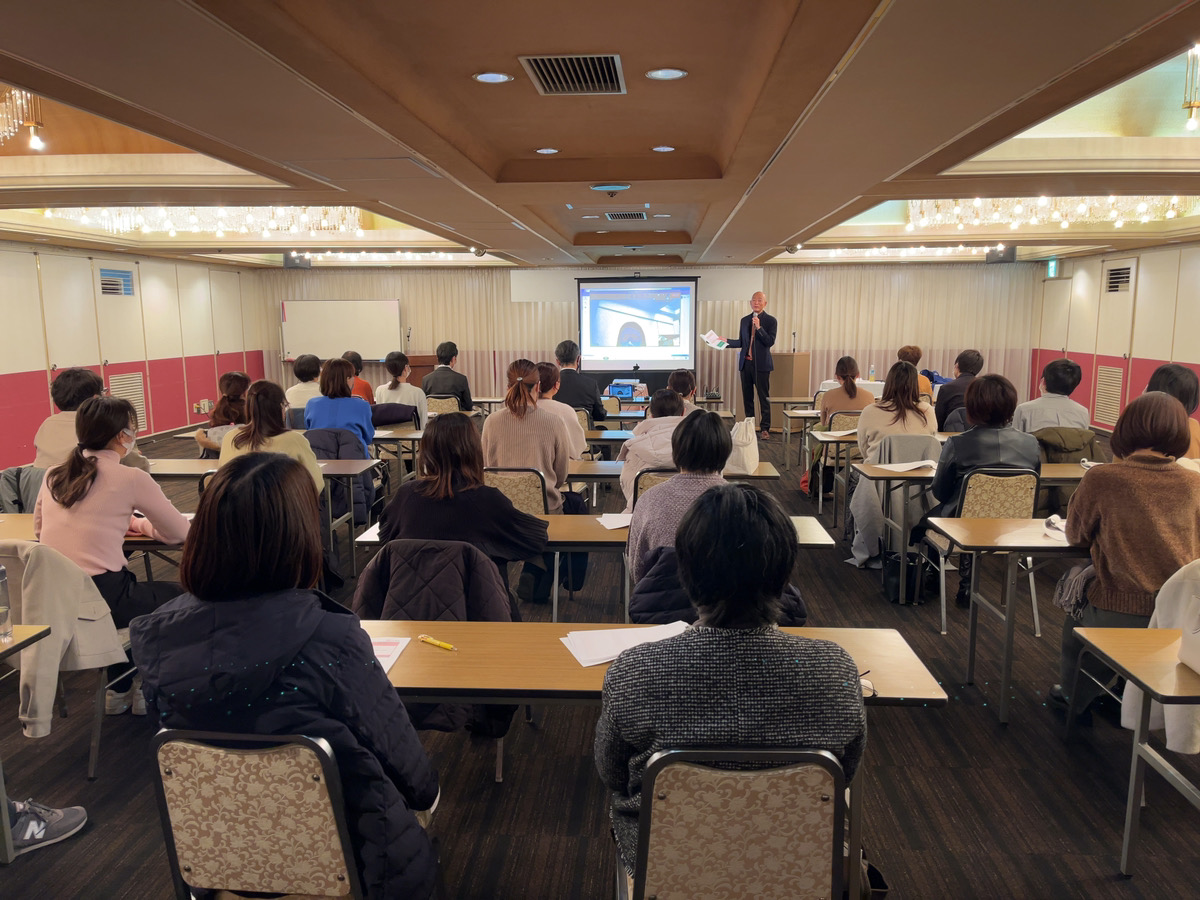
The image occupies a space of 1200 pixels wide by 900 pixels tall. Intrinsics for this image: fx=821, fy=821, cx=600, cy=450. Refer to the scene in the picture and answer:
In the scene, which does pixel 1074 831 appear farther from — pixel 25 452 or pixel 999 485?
pixel 25 452

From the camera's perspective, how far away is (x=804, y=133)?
365 centimetres

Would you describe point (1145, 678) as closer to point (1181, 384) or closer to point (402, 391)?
point (1181, 384)

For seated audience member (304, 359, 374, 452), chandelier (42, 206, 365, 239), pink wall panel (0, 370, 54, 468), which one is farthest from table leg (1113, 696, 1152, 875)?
pink wall panel (0, 370, 54, 468)

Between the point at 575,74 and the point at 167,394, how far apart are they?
10155 mm

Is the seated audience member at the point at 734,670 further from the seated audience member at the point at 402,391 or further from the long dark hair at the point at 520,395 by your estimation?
the seated audience member at the point at 402,391

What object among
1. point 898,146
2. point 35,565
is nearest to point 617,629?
point 35,565

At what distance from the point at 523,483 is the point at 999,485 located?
94.0 inches

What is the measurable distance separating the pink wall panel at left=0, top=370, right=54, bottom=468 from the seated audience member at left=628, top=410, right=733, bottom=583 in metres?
8.59

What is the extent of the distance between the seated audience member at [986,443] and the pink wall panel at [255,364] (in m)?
12.2

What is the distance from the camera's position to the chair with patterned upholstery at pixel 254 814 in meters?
1.49

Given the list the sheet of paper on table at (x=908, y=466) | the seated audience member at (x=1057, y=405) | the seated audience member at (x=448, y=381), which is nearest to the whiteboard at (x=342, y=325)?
the seated audience member at (x=448, y=381)

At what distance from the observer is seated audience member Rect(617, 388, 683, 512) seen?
4.15m

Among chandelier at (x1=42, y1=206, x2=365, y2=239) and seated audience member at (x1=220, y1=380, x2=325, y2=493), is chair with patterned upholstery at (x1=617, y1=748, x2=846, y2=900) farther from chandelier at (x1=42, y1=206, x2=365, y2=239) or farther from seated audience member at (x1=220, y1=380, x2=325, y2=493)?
chandelier at (x1=42, y1=206, x2=365, y2=239)

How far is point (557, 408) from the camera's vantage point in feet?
17.1
